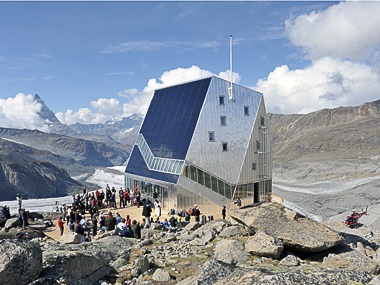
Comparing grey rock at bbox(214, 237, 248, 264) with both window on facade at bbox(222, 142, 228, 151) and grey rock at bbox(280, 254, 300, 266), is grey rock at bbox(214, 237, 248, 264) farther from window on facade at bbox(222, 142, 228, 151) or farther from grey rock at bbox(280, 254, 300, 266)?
window on facade at bbox(222, 142, 228, 151)

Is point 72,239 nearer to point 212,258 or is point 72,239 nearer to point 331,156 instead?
point 212,258

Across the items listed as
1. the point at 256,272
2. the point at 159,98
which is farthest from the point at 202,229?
the point at 159,98

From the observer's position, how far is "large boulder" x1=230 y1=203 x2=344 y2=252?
1373cm

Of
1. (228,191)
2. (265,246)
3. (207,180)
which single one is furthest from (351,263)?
(228,191)

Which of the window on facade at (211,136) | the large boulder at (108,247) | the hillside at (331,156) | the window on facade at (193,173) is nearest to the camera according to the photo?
the large boulder at (108,247)

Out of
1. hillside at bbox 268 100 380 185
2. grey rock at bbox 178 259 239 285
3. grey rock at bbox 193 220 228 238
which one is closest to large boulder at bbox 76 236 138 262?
grey rock at bbox 193 220 228 238

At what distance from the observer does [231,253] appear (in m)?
12.6

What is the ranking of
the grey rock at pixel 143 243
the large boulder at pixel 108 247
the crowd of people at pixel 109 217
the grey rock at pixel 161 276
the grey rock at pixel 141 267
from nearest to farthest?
1. the grey rock at pixel 161 276
2. the grey rock at pixel 141 267
3. the large boulder at pixel 108 247
4. the grey rock at pixel 143 243
5. the crowd of people at pixel 109 217

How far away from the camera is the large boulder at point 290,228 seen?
13734mm

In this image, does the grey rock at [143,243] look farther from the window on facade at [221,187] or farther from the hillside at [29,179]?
the hillside at [29,179]

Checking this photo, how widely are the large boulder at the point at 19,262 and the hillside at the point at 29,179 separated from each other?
117 metres

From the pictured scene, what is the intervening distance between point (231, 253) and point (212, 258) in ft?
2.94

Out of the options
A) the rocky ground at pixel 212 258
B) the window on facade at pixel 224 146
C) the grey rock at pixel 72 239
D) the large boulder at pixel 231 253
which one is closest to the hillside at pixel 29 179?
the window on facade at pixel 224 146

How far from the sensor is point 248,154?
35688 millimetres
